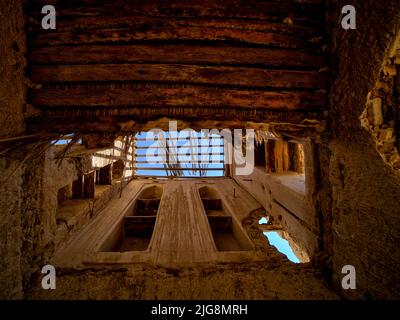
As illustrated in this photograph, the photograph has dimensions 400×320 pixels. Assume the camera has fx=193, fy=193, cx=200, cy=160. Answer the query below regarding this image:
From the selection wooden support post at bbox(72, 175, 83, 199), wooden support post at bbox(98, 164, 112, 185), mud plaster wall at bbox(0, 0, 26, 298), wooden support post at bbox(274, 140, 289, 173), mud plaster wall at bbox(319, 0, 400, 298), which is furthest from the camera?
wooden support post at bbox(98, 164, 112, 185)

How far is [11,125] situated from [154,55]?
1.41 metres

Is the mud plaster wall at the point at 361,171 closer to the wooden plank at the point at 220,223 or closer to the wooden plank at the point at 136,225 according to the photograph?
the wooden plank at the point at 220,223

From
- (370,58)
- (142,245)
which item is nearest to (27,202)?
(142,245)

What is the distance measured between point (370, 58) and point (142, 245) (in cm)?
433

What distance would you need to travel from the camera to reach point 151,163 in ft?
30.0

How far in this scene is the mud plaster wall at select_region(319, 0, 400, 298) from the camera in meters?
1.38

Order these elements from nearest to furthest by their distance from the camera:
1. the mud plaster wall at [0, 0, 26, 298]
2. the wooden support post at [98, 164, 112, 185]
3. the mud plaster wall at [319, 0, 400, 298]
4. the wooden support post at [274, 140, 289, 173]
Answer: the mud plaster wall at [319, 0, 400, 298], the mud plaster wall at [0, 0, 26, 298], the wooden support post at [274, 140, 289, 173], the wooden support post at [98, 164, 112, 185]

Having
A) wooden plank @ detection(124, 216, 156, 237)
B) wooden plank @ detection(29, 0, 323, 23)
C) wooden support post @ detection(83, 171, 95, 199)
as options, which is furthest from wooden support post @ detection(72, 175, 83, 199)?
wooden plank @ detection(29, 0, 323, 23)

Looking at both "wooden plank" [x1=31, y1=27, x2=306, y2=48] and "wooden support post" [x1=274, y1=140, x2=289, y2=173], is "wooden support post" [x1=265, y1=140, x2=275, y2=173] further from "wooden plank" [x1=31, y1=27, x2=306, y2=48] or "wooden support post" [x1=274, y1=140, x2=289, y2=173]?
"wooden plank" [x1=31, y1=27, x2=306, y2=48]

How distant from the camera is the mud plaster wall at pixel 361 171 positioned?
138 centimetres

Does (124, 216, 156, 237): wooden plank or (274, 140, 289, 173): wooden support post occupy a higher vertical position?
(274, 140, 289, 173): wooden support post

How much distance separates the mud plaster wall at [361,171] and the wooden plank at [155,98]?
1.94ft

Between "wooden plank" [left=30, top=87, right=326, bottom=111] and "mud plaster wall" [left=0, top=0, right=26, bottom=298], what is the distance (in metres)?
0.18

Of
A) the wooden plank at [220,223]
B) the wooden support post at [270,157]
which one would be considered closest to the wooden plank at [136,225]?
the wooden plank at [220,223]
